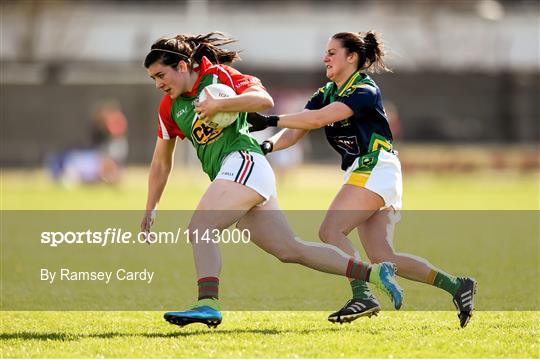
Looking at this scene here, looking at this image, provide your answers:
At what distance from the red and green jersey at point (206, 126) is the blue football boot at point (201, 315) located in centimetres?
89

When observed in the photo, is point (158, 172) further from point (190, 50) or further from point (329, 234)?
point (329, 234)

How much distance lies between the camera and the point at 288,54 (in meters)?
44.7

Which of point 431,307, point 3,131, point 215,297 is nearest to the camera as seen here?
point 215,297

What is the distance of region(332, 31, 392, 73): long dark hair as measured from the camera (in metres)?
7.29

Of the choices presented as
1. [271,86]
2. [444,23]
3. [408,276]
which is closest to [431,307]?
[408,276]

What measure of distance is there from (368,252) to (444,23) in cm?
3777

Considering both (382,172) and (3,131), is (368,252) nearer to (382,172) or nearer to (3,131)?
(382,172)

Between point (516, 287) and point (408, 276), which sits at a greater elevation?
point (408, 276)

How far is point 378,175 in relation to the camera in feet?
23.4

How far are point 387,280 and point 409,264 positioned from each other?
1.36ft
